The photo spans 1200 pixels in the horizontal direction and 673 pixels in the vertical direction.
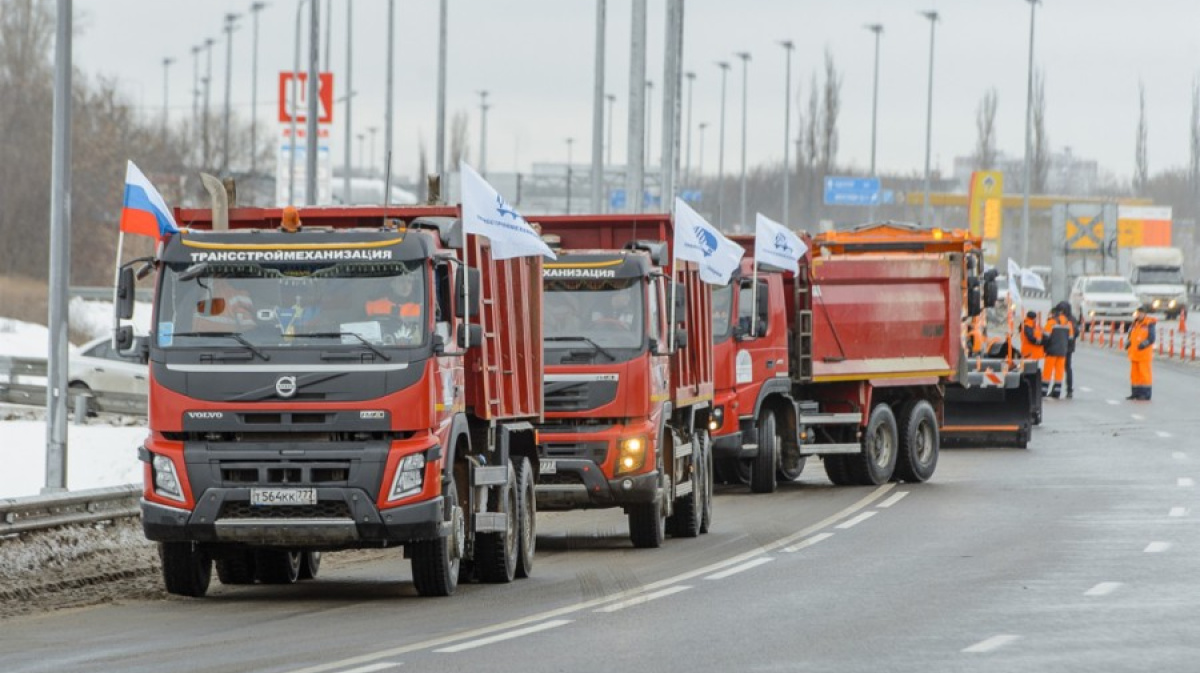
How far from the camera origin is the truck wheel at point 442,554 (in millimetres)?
14797

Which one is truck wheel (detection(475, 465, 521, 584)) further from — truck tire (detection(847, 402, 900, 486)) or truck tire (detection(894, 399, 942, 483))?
truck tire (detection(894, 399, 942, 483))

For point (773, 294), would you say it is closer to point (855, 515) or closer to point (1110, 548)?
point (855, 515)

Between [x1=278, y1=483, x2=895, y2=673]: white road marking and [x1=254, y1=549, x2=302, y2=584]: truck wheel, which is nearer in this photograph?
[x1=278, y1=483, x2=895, y2=673]: white road marking

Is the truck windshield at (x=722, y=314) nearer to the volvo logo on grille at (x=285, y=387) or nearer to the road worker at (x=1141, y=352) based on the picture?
the volvo logo on grille at (x=285, y=387)

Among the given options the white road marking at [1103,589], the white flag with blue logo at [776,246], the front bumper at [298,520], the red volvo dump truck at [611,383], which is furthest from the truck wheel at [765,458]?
the front bumper at [298,520]

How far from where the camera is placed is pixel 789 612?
45.1 ft

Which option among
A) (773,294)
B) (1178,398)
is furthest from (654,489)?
(1178,398)

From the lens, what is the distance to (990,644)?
1196 centimetres

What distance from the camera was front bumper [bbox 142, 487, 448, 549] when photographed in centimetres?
1409

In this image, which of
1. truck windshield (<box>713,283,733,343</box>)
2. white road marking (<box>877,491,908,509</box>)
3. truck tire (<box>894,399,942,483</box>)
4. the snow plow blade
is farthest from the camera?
the snow plow blade

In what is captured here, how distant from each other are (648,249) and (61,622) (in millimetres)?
7230

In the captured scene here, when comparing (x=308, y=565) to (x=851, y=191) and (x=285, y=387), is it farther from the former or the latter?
(x=851, y=191)

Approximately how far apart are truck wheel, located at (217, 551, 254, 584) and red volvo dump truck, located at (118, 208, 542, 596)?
1.26m

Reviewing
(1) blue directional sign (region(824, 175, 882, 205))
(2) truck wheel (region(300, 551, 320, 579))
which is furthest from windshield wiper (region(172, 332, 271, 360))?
(1) blue directional sign (region(824, 175, 882, 205))
